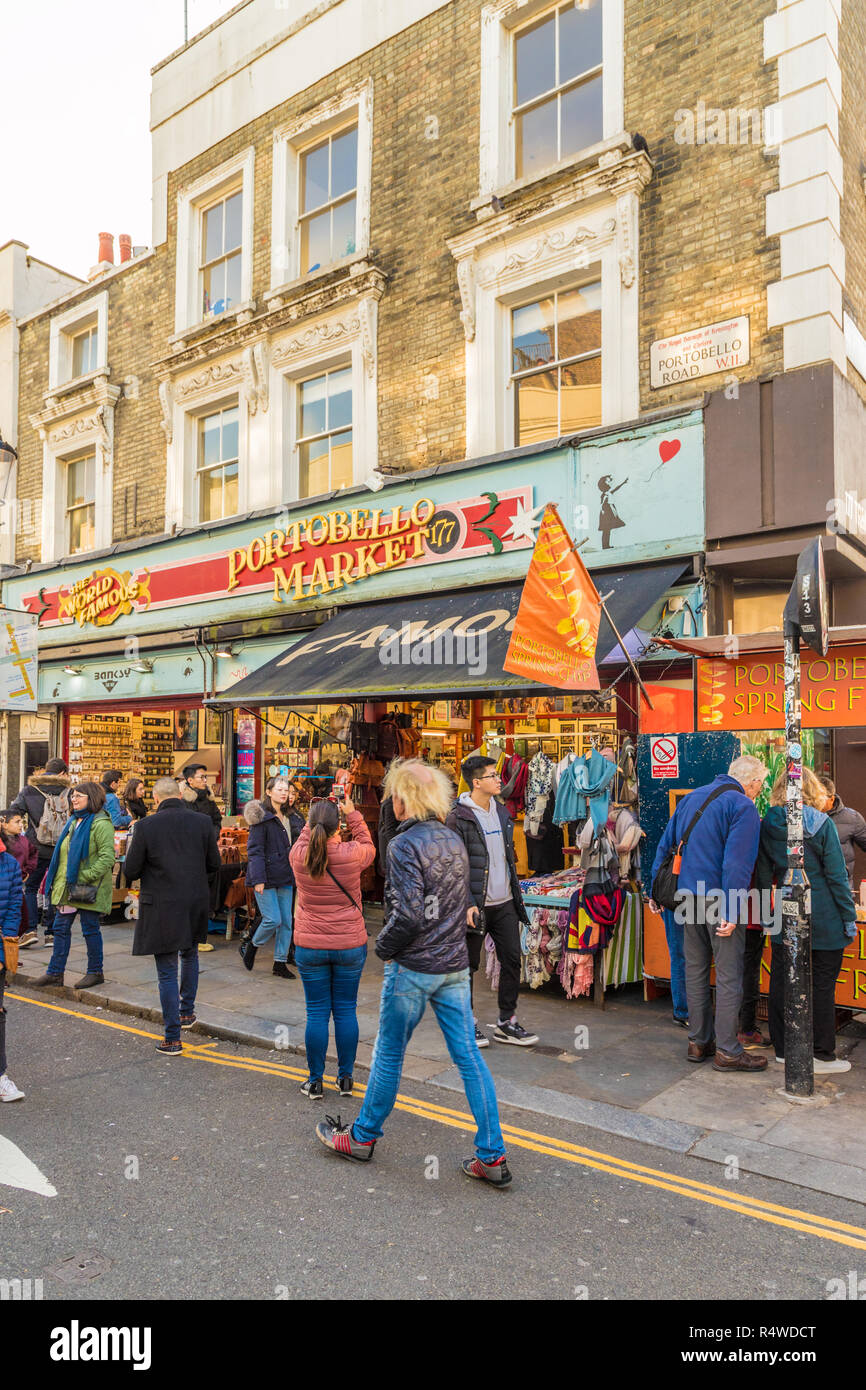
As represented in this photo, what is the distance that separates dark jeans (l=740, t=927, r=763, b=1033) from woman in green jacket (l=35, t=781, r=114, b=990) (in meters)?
5.56

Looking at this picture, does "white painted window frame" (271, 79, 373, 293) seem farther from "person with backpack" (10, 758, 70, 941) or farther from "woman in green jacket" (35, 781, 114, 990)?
"woman in green jacket" (35, 781, 114, 990)

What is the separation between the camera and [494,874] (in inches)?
267

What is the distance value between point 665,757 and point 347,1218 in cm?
491

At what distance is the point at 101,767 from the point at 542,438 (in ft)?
34.2

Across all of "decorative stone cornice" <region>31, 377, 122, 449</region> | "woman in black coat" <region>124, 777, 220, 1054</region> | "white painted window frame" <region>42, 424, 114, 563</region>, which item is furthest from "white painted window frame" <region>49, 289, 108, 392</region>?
"woman in black coat" <region>124, 777, 220, 1054</region>

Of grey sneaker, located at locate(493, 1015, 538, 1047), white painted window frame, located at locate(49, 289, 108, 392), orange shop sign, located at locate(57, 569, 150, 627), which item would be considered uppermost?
white painted window frame, located at locate(49, 289, 108, 392)

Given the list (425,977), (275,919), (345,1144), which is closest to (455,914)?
(425,977)

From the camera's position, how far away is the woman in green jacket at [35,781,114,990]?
8656 mm

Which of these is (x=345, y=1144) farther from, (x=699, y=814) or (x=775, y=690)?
(x=775, y=690)

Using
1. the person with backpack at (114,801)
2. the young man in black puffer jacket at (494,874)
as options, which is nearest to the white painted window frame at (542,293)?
the young man in black puffer jacket at (494,874)

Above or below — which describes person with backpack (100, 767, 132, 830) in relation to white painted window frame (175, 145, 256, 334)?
below

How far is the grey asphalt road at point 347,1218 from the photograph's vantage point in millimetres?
3691

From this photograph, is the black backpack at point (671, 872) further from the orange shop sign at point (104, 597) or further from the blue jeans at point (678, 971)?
the orange shop sign at point (104, 597)

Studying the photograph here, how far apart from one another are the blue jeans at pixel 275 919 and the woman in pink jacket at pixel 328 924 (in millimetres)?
3638
